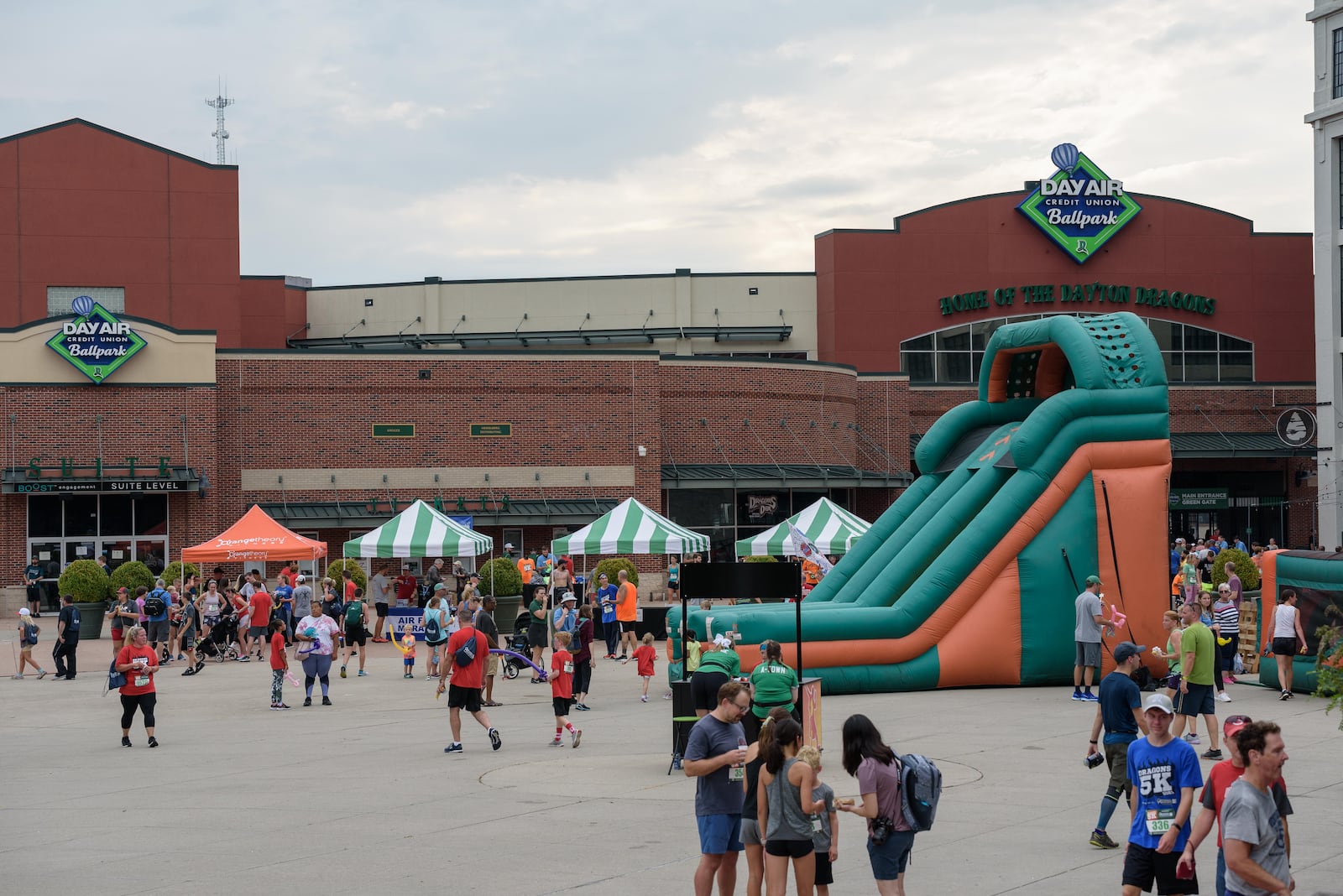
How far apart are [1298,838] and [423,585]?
85.5 feet

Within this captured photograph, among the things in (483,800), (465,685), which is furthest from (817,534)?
(483,800)

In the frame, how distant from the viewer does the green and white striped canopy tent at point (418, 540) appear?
2647 centimetres

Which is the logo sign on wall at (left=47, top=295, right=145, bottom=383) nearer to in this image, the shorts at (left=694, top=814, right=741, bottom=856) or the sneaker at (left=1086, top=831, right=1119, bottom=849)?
the shorts at (left=694, top=814, right=741, bottom=856)

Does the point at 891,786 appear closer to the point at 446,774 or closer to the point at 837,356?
the point at 446,774

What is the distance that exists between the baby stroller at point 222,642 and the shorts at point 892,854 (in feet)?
62.9

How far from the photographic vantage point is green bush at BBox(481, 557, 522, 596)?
27828 mm

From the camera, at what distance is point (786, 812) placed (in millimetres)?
7750

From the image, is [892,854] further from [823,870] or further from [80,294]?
[80,294]

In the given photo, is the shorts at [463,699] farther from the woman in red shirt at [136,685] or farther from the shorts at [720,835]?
the shorts at [720,835]

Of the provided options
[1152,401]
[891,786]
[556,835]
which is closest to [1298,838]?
[891,786]

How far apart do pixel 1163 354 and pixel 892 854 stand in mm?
43064

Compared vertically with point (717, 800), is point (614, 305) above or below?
above

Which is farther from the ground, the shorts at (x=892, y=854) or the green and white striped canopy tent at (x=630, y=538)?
the green and white striped canopy tent at (x=630, y=538)

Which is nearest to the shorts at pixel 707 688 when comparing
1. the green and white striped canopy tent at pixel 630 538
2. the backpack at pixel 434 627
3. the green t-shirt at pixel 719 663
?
the green t-shirt at pixel 719 663
